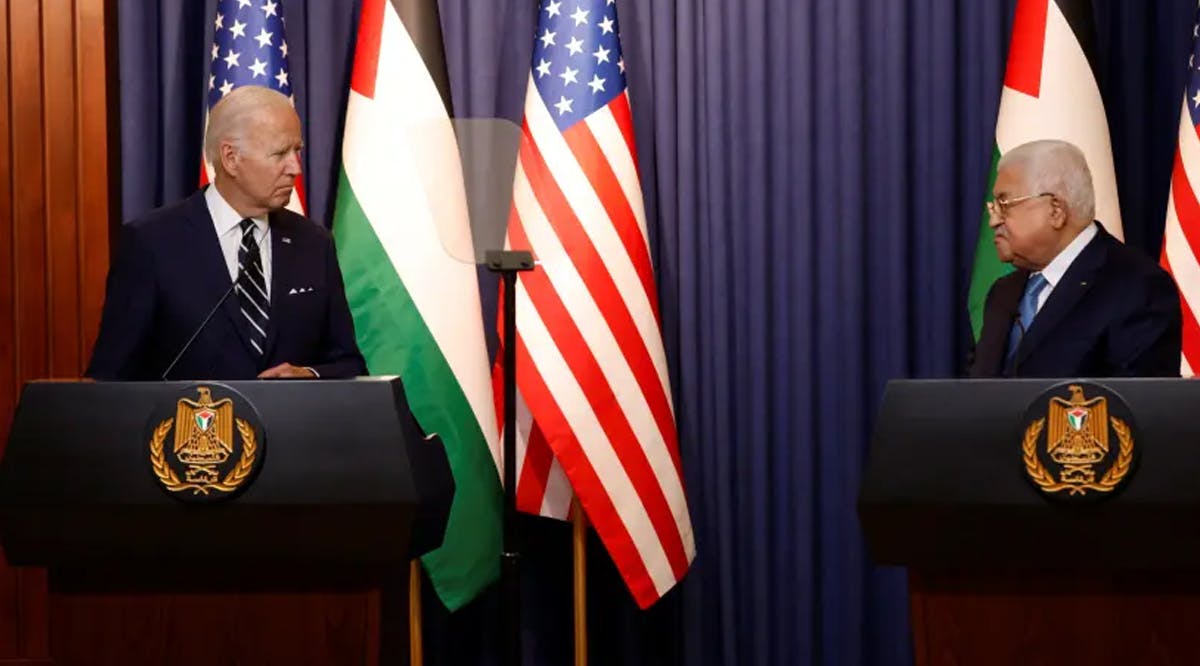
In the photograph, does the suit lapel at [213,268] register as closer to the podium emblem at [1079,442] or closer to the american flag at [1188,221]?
the podium emblem at [1079,442]

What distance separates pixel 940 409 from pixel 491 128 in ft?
4.10

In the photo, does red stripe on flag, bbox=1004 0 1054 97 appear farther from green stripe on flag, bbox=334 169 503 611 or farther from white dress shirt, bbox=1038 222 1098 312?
green stripe on flag, bbox=334 169 503 611

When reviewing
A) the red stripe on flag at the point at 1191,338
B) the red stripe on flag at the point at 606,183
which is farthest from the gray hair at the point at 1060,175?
the red stripe on flag at the point at 606,183

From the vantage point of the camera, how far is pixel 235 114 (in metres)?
2.82

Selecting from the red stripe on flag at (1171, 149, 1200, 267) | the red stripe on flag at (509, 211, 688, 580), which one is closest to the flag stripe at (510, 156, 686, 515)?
the red stripe on flag at (509, 211, 688, 580)

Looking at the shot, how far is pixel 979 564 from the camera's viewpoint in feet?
7.97

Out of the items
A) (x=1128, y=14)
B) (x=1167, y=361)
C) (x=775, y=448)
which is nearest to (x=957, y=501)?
(x=1167, y=361)

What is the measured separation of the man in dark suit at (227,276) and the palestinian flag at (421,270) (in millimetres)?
1069

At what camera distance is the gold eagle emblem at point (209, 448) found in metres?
2.19

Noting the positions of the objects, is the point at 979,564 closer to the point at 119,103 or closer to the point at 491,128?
the point at 491,128

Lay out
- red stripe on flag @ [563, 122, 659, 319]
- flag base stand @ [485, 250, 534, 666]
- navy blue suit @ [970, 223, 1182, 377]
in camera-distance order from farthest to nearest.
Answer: red stripe on flag @ [563, 122, 659, 319] → navy blue suit @ [970, 223, 1182, 377] → flag base stand @ [485, 250, 534, 666]

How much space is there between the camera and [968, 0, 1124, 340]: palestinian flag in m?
4.05

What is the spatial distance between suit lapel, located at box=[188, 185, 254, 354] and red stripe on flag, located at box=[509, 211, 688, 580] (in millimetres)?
1324

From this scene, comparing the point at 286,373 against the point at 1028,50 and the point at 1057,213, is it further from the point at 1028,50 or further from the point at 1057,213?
the point at 1028,50
